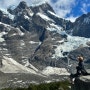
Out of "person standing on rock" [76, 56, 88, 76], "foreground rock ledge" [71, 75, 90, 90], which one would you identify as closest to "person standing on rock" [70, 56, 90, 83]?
"person standing on rock" [76, 56, 88, 76]

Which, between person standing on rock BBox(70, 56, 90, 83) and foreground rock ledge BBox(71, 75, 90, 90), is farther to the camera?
foreground rock ledge BBox(71, 75, 90, 90)

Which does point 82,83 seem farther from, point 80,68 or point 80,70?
point 80,68

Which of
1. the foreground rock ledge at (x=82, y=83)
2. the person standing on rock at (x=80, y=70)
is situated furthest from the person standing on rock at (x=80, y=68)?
the foreground rock ledge at (x=82, y=83)

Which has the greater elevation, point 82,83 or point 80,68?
point 80,68

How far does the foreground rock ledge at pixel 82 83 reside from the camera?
47812mm

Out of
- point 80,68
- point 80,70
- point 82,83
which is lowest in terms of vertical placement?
point 82,83

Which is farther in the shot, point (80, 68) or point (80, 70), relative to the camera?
point (80, 70)

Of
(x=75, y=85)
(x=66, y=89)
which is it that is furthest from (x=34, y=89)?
(x=75, y=85)

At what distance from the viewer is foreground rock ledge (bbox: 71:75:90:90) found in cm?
4781

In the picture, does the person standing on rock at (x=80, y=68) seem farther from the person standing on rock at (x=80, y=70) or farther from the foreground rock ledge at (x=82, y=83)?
the foreground rock ledge at (x=82, y=83)

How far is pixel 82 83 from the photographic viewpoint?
159ft

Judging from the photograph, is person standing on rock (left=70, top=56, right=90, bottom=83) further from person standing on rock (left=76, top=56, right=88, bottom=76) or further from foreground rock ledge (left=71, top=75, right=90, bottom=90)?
foreground rock ledge (left=71, top=75, right=90, bottom=90)

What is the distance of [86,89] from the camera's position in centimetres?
4781

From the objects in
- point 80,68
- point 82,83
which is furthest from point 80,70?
point 82,83
